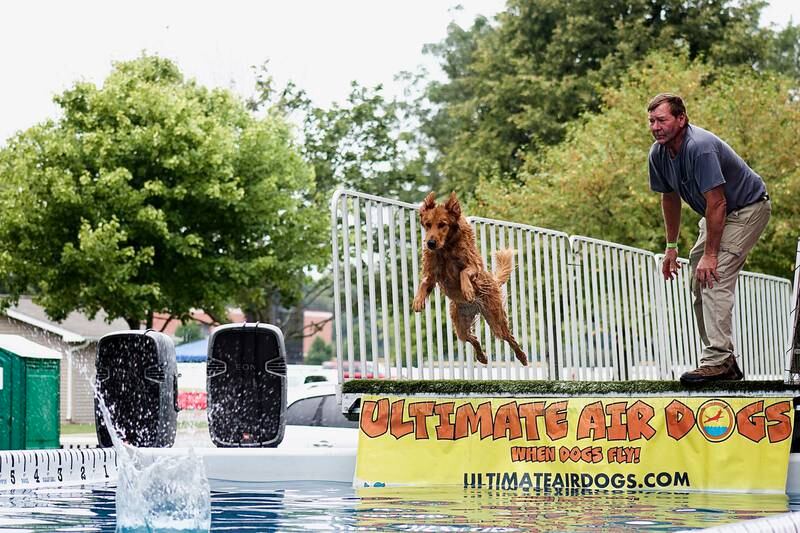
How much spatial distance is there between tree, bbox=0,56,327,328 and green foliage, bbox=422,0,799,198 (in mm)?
10082

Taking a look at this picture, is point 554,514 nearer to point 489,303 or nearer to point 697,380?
point 697,380

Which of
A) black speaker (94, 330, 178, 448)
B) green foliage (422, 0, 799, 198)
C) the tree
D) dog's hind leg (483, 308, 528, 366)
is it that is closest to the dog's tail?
dog's hind leg (483, 308, 528, 366)

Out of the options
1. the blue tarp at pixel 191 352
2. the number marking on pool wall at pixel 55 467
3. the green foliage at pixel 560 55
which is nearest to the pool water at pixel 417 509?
the number marking on pool wall at pixel 55 467

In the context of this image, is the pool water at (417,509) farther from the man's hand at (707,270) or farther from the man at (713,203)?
the man's hand at (707,270)

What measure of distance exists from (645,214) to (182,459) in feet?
65.6

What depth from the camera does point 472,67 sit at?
44.0m

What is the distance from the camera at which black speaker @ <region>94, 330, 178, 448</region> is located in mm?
10781

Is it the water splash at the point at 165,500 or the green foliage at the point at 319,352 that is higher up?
the green foliage at the point at 319,352

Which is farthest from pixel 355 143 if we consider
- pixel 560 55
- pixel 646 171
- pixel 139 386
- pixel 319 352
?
pixel 319 352

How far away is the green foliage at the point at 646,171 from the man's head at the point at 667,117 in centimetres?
1496

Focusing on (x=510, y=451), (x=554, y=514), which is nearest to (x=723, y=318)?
(x=510, y=451)

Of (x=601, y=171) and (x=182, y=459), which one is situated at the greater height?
(x=601, y=171)

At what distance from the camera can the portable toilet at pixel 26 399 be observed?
13.0 m

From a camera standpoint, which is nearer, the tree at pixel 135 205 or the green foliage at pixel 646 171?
the green foliage at pixel 646 171
